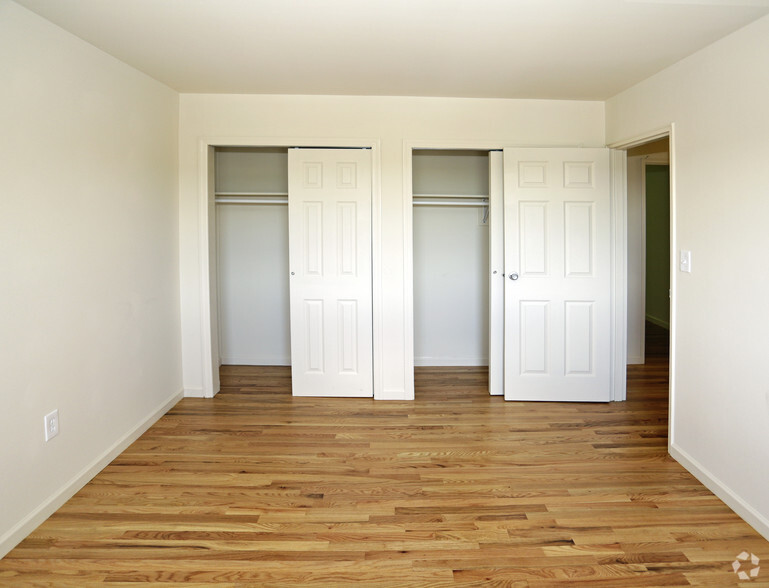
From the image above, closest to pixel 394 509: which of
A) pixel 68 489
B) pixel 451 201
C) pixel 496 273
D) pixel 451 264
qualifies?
pixel 68 489

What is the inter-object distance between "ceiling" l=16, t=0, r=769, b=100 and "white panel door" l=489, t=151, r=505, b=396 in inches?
26.2

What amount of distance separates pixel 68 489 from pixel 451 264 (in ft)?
11.7

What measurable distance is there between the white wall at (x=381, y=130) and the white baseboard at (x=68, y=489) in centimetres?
82

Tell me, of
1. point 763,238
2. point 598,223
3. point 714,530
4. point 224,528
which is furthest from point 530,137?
point 224,528

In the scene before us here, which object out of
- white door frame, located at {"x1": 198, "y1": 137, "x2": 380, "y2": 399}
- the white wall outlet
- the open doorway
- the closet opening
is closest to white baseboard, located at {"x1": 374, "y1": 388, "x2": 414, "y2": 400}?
white door frame, located at {"x1": 198, "y1": 137, "x2": 380, "y2": 399}

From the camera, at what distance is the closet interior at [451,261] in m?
4.92

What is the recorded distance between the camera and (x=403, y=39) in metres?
2.73

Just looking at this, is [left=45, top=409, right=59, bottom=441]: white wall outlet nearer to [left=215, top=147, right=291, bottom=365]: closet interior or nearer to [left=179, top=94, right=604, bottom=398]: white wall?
[left=179, top=94, right=604, bottom=398]: white wall

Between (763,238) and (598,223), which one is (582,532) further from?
(598,223)

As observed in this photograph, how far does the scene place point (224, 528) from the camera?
229 centimetres

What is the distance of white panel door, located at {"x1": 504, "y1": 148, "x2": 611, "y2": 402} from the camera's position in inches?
153

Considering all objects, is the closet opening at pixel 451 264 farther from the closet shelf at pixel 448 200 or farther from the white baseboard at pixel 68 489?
the white baseboard at pixel 68 489

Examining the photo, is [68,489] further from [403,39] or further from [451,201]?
[451,201]

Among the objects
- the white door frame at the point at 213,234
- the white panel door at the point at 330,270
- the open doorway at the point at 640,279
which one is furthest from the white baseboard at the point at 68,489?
the open doorway at the point at 640,279
